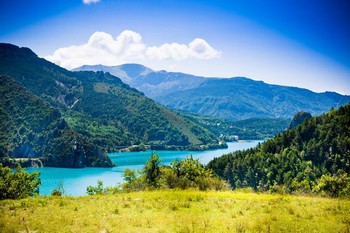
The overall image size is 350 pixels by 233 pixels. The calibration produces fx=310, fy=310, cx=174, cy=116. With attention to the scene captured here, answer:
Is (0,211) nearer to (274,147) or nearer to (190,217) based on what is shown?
(190,217)

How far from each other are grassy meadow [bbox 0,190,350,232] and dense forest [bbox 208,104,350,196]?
11041 cm

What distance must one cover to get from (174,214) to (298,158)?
136 m

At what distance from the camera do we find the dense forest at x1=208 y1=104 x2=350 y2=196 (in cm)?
12800

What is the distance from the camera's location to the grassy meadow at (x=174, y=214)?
14344 millimetres

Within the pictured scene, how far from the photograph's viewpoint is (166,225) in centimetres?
1477

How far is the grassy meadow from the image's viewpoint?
1434 cm

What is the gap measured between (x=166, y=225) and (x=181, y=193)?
27.4 ft

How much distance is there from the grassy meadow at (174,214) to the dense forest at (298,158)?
362ft

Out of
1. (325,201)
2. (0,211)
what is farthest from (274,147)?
(0,211)

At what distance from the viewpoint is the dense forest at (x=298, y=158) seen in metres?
128

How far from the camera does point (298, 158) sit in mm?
140000

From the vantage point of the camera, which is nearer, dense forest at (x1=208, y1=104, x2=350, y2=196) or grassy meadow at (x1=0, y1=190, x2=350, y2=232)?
grassy meadow at (x1=0, y1=190, x2=350, y2=232)

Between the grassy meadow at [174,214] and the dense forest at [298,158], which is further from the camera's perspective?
the dense forest at [298,158]

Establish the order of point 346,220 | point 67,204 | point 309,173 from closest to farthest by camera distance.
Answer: point 346,220
point 67,204
point 309,173
